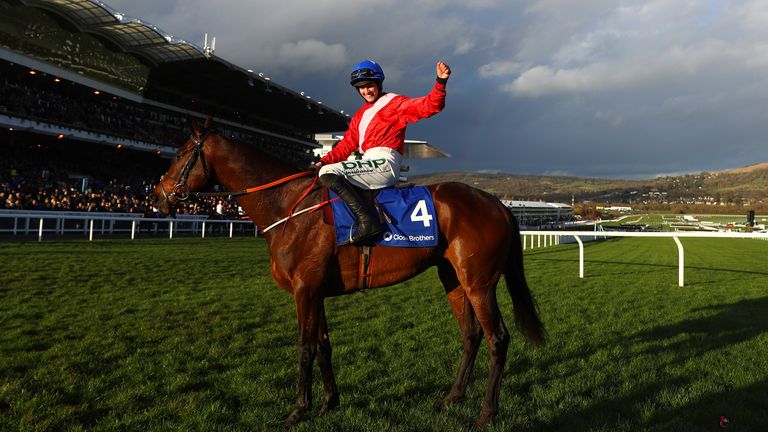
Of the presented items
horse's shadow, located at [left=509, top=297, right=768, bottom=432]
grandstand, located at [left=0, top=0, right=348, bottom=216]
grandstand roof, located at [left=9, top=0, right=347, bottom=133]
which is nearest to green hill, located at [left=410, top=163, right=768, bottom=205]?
grandstand roof, located at [left=9, top=0, right=347, bottom=133]

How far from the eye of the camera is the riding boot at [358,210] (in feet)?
10.2

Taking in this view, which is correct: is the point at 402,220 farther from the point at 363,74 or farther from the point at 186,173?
the point at 186,173

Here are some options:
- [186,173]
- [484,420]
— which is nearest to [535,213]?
[484,420]

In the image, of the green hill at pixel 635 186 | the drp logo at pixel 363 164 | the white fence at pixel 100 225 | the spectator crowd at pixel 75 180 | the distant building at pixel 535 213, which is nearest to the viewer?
the drp logo at pixel 363 164

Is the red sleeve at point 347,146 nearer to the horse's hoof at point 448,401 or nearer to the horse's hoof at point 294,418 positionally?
the horse's hoof at point 294,418

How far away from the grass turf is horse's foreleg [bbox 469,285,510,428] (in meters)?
0.14

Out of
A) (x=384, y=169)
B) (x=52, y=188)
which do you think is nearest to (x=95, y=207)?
(x=52, y=188)

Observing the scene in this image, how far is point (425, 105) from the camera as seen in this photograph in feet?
10.7

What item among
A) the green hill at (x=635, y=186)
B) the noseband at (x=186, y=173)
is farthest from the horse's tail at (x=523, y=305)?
the green hill at (x=635, y=186)

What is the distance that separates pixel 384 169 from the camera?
3387 mm

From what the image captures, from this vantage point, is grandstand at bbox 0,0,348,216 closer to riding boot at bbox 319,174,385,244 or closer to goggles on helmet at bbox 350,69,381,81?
goggles on helmet at bbox 350,69,381,81

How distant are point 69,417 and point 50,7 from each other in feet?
88.7

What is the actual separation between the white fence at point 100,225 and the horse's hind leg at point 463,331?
12.4 m

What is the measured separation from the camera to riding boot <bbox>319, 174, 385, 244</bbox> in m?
3.11
